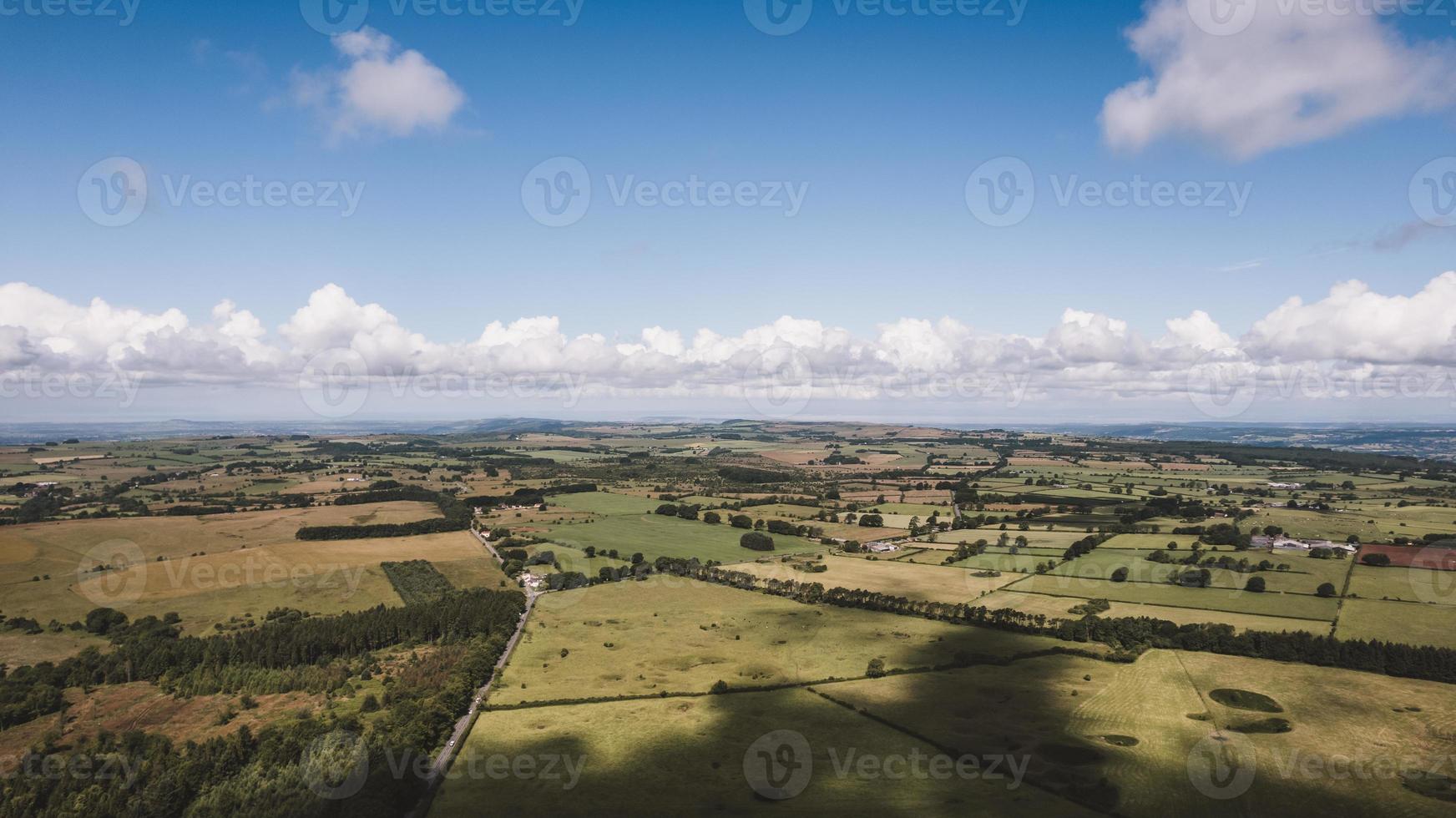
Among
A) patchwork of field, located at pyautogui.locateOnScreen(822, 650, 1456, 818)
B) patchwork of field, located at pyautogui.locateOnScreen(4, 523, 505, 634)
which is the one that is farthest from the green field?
patchwork of field, located at pyautogui.locateOnScreen(822, 650, 1456, 818)

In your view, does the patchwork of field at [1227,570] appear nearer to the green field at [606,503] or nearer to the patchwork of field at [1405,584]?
the patchwork of field at [1405,584]

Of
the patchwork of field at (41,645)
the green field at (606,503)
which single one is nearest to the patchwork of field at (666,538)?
the green field at (606,503)

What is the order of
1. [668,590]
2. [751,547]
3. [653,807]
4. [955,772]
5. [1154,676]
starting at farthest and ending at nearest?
[751,547] < [668,590] < [1154,676] < [955,772] < [653,807]

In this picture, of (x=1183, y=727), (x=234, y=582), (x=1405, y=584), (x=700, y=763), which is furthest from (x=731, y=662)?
(x=1405, y=584)

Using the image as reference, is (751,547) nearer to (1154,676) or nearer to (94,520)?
(1154,676)

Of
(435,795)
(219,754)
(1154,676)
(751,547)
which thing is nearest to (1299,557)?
(1154,676)

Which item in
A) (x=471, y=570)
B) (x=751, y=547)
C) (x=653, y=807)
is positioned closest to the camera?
(x=653, y=807)

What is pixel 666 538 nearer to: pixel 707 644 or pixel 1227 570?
pixel 707 644
